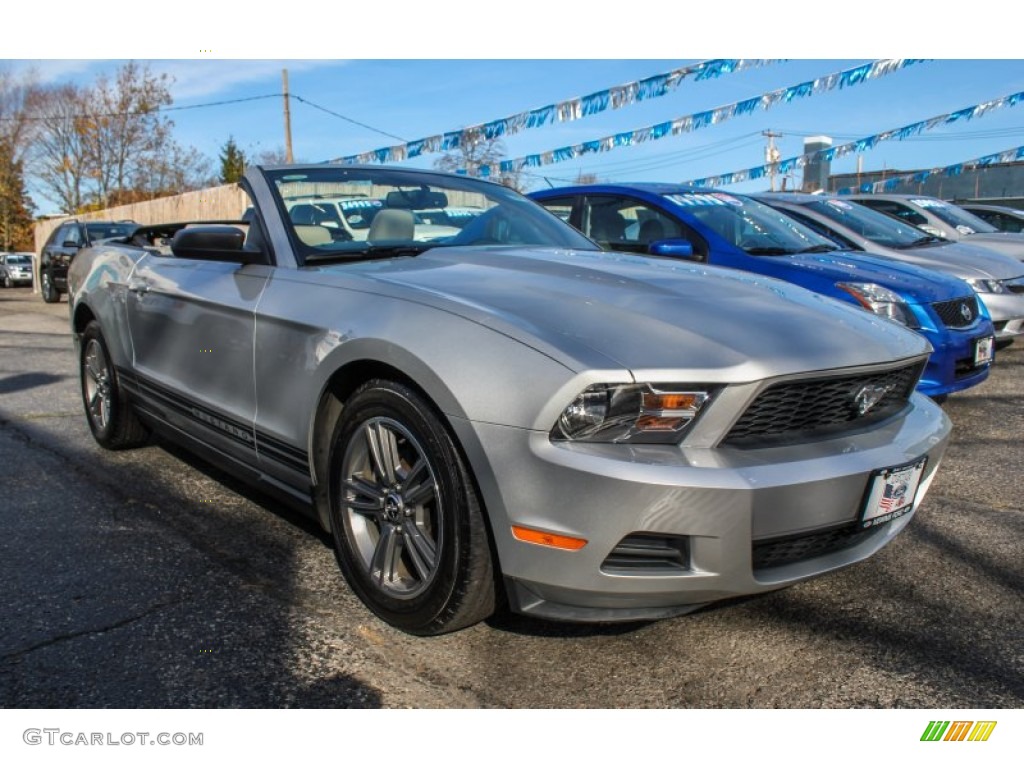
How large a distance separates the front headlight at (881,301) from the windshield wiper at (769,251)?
27.1 inches

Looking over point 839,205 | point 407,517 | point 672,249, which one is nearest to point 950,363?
point 672,249

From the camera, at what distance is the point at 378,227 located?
332 cm

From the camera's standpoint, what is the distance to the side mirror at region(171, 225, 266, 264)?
314cm

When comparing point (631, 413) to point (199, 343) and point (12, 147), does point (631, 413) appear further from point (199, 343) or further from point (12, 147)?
point (12, 147)

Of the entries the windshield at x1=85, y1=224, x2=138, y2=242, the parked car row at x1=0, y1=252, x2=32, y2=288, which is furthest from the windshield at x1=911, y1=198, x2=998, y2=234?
the parked car row at x1=0, y1=252, x2=32, y2=288

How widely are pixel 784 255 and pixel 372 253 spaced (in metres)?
3.51

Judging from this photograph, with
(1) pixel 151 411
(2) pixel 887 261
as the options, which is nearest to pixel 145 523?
(1) pixel 151 411

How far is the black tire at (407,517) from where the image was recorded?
2.20m

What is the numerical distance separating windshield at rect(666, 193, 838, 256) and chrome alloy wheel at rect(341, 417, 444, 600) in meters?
3.92

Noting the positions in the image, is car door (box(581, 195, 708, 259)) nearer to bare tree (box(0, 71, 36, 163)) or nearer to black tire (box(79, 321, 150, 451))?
black tire (box(79, 321, 150, 451))

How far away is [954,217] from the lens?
34.6ft

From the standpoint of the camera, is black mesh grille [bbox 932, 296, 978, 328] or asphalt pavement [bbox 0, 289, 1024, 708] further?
black mesh grille [bbox 932, 296, 978, 328]

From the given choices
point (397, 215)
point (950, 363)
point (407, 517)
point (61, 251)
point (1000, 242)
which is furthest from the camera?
point (61, 251)
